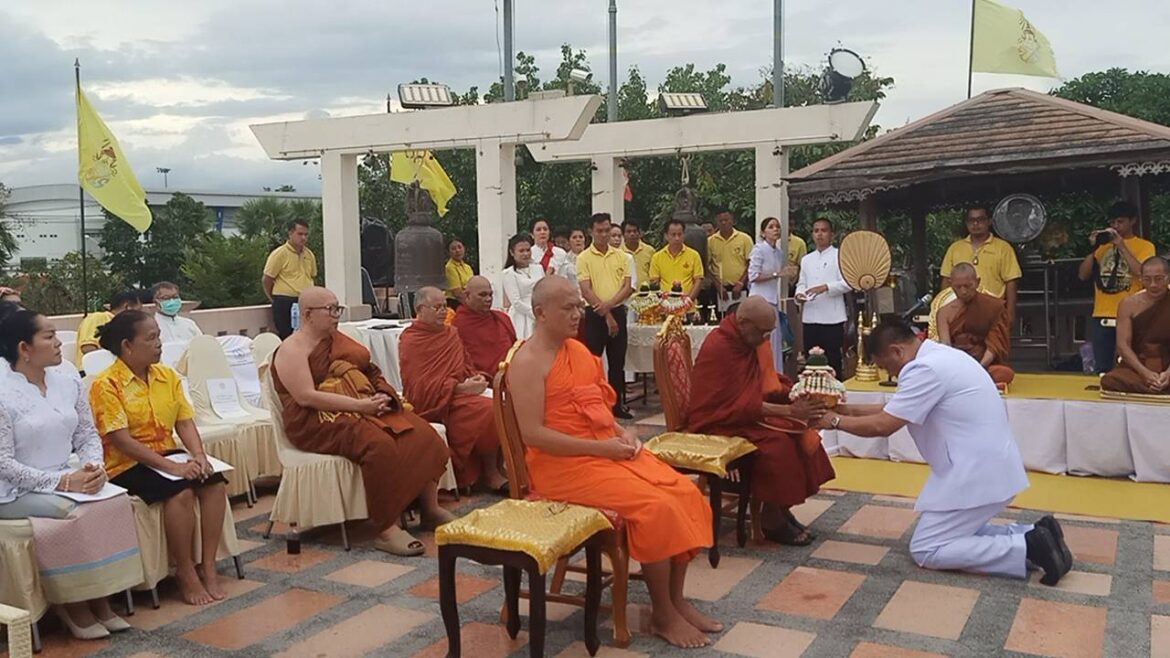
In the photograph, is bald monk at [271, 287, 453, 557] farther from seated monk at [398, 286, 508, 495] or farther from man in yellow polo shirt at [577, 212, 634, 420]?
man in yellow polo shirt at [577, 212, 634, 420]

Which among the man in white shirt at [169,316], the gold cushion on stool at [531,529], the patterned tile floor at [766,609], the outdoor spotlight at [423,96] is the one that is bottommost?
the patterned tile floor at [766,609]

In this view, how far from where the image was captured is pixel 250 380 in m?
7.16

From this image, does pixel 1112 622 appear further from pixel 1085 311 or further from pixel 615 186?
pixel 615 186

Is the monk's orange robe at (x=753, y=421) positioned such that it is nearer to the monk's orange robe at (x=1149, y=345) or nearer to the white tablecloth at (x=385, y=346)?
the monk's orange robe at (x=1149, y=345)

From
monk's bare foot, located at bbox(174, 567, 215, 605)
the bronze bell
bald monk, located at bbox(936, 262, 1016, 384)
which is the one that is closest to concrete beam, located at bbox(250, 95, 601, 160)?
the bronze bell

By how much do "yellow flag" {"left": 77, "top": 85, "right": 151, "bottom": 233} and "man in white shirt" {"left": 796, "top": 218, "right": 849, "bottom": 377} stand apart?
238 inches

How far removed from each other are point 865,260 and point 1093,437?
7.93ft

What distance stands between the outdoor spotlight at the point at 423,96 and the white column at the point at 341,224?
1004 mm

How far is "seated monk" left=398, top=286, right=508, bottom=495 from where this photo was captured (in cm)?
643

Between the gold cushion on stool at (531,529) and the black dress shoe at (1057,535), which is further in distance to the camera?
the black dress shoe at (1057,535)

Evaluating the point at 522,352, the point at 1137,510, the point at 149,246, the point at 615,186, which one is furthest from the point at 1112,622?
the point at 149,246

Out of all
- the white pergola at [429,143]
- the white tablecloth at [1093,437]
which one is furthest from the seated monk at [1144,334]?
the white pergola at [429,143]

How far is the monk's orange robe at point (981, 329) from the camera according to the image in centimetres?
718

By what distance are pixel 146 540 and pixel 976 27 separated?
8.74 m
